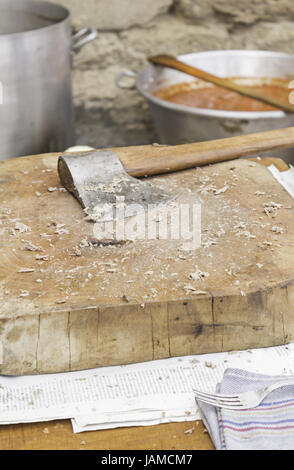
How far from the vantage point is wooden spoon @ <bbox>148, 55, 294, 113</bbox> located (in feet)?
5.21

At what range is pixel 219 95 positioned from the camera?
6.15 feet

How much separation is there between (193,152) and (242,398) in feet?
1.95

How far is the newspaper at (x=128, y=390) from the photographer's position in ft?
2.45

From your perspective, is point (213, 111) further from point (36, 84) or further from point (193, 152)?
point (36, 84)

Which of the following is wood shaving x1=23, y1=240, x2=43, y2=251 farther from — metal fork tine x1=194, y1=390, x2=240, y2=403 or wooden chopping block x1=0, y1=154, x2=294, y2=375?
metal fork tine x1=194, y1=390, x2=240, y2=403

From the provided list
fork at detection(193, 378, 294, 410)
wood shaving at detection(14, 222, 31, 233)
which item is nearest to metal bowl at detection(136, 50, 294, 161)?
wood shaving at detection(14, 222, 31, 233)

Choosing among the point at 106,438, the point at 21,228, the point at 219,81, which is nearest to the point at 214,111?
the point at 219,81

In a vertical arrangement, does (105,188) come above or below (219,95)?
above

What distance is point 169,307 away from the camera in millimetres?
807

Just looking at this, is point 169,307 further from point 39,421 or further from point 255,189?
point 255,189

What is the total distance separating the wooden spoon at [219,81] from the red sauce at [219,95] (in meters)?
0.05

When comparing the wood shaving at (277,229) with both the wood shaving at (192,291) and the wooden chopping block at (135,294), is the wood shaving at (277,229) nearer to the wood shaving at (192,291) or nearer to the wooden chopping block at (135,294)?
the wooden chopping block at (135,294)

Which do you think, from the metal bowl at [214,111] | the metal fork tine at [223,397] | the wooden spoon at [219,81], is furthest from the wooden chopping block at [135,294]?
the wooden spoon at [219,81]
